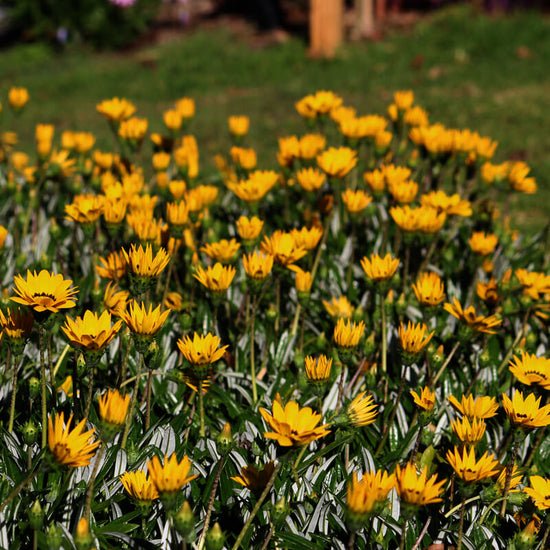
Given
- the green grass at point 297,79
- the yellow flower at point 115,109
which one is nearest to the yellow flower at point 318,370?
the yellow flower at point 115,109

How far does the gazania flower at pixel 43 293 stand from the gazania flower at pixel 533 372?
3.60 ft

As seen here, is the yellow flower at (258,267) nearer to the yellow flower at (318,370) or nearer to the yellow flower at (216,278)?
the yellow flower at (216,278)

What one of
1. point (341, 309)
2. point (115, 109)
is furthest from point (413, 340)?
point (115, 109)

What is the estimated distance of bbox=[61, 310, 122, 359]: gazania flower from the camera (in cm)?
150

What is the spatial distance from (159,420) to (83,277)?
110 centimetres

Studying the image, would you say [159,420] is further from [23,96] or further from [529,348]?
[23,96]

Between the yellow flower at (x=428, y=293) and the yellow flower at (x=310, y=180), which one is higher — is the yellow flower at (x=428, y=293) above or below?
below

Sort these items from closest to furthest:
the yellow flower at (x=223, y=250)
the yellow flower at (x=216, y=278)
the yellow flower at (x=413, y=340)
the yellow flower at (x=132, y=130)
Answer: the yellow flower at (x=413, y=340), the yellow flower at (x=216, y=278), the yellow flower at (x=223, y=250), the yellow flower at (x=132, y=130)

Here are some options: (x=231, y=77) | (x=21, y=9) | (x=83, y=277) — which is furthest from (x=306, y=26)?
(x=83, y=277)

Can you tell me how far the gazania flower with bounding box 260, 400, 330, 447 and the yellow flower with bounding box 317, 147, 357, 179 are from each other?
127cm

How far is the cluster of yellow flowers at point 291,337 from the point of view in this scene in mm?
1494

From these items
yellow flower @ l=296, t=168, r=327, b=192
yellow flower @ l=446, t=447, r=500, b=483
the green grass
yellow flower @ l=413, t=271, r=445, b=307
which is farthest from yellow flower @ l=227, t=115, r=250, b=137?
the green grass

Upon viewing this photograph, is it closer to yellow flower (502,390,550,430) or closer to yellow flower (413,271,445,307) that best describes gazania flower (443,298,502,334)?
yellow flower (413,271,445,307)

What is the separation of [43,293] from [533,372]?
1231mm
